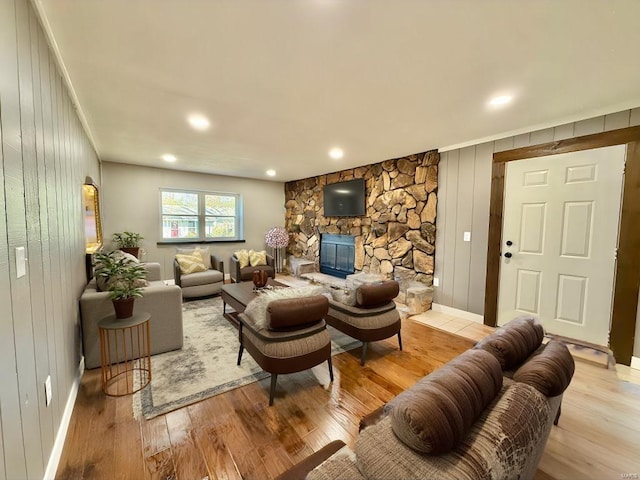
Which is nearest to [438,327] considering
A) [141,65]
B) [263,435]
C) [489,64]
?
[263,435]

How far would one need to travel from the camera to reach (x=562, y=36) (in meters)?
1.46

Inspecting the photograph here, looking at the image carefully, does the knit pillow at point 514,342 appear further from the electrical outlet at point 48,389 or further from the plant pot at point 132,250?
the plant pot at point 132,250

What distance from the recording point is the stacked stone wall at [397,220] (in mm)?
3814

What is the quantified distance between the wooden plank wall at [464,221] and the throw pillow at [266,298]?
96.5 inches

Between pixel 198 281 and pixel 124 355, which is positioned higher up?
pixel 198 281

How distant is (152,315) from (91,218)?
1900mm

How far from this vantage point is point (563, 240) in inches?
107

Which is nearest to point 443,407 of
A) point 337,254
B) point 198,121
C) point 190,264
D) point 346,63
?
point 346,63

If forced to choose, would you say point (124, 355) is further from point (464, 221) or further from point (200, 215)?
point (464, 221)

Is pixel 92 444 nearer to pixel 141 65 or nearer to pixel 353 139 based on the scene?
pixel 141 65

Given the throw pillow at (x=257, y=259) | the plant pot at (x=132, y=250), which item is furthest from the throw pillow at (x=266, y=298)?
the plant pot at (x=132, y=250)

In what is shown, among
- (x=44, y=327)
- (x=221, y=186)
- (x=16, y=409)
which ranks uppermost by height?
(x=221, y=186)

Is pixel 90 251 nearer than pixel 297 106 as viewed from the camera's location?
No

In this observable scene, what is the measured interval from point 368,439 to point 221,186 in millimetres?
5752
